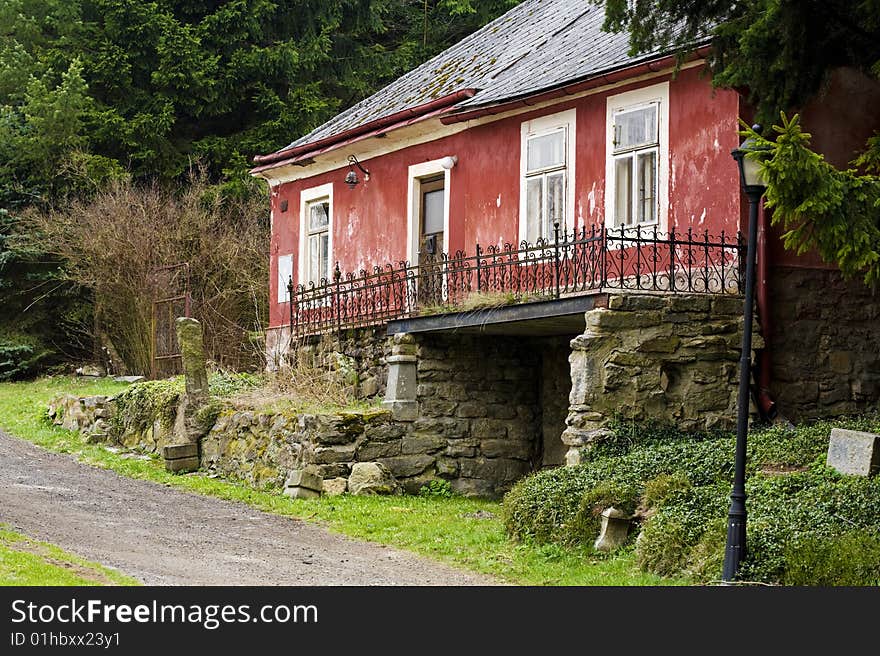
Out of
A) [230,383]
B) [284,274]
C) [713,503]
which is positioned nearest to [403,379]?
[230,383]

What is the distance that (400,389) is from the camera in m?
15.5

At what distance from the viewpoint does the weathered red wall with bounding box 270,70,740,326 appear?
44.7 feet

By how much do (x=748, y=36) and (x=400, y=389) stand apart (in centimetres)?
673

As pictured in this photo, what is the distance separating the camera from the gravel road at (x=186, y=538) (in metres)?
10.1

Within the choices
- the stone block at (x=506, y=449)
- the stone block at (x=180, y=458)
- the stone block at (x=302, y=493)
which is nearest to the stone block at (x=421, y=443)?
the stone block at (x=506, y=449)

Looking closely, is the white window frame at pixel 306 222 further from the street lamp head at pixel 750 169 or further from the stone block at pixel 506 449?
the street lamp head at pixel 750 169

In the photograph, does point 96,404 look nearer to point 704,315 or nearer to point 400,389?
point 400,389

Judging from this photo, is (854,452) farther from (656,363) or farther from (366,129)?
(366,129)

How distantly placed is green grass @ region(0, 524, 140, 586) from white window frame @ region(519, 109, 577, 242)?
24.6ft

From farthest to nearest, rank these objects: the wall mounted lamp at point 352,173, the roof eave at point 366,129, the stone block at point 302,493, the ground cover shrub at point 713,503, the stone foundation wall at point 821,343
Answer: the wall mounted lamp at point 352,173 < the roof eave at point 366,129 < the stone block at point 302,493 < the stone foundation wall at point 821,343 < the ground cover shrub at point 713,503

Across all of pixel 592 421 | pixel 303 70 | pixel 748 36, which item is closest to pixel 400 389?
pixel 592 421

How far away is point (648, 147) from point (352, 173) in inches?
235

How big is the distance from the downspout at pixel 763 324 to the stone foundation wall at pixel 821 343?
0.07 metres

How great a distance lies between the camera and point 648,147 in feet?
47.3
